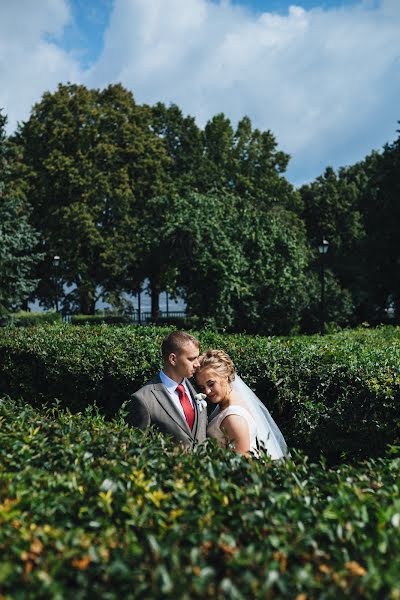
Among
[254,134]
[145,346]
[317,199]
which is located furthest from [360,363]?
[317,199]

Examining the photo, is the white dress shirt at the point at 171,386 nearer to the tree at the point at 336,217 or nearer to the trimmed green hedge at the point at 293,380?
the trimmed green hedge at the point at 293,380

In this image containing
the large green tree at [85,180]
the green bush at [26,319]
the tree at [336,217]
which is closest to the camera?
the green bush at [26,319]

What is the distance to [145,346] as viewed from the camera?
7.53 metres

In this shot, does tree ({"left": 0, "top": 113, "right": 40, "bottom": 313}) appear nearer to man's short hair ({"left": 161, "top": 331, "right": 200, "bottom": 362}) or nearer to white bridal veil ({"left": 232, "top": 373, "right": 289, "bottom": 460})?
man's short hair ({"left": 161, "top": 331, "right": 200, "bottom": 362})

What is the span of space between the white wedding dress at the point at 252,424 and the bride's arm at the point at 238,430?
52 mm

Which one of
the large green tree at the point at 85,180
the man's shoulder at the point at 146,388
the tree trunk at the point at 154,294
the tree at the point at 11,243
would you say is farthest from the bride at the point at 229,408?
the tree trunk at the point at 154,294

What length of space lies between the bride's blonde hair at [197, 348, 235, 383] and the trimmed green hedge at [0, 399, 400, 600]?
1.13 m

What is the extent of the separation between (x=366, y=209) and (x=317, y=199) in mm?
16464

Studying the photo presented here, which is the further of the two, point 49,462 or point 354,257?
point 354,257

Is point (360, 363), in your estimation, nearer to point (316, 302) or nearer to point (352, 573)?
point (352, 573)

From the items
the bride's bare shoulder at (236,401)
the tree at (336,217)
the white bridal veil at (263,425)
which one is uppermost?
the tree at (336,217)

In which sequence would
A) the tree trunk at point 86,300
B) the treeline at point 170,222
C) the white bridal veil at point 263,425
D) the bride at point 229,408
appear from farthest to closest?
the tree trunk at point 86,300
the treeline at point 170,222
the white bridal veil at point 263,425
the bride at point 229,408

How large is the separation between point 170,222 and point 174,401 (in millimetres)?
17487

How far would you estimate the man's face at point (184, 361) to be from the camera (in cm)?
466
